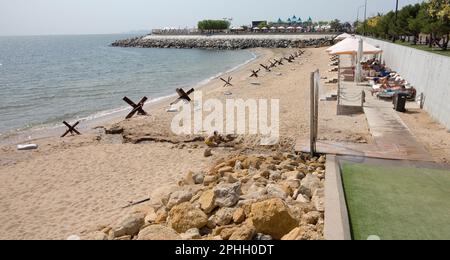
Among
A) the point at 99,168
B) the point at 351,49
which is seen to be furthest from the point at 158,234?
the point at 351,49

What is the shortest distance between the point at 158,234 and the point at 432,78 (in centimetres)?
1126

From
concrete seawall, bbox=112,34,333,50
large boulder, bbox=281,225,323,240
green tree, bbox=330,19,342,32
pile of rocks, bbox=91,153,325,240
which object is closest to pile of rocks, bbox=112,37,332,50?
concrete seawall, bbox=112,34,333,50

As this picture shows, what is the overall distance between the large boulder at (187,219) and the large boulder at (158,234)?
1.01ft

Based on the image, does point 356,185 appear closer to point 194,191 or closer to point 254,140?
point 194,191

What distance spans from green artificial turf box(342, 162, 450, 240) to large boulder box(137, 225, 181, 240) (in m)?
2.61

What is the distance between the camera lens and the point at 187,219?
6027 millimetres

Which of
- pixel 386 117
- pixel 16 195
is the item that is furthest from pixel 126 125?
pixel 386 117

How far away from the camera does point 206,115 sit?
1559 centimetres

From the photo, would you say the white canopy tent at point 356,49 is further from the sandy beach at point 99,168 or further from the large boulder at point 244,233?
the large boulder at point 244,233

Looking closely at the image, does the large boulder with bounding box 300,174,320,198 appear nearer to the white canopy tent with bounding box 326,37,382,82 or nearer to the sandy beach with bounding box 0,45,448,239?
the sandy beach with bounding box 0,45,448,239

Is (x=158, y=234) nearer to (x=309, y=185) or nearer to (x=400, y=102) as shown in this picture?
(x=309, y=185)

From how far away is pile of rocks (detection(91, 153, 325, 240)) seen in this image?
5539 mm

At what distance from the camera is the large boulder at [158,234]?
5527 millimetres

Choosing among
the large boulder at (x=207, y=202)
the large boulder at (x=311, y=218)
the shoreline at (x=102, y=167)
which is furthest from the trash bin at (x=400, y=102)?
the large boulder at (x=207, y=202)
